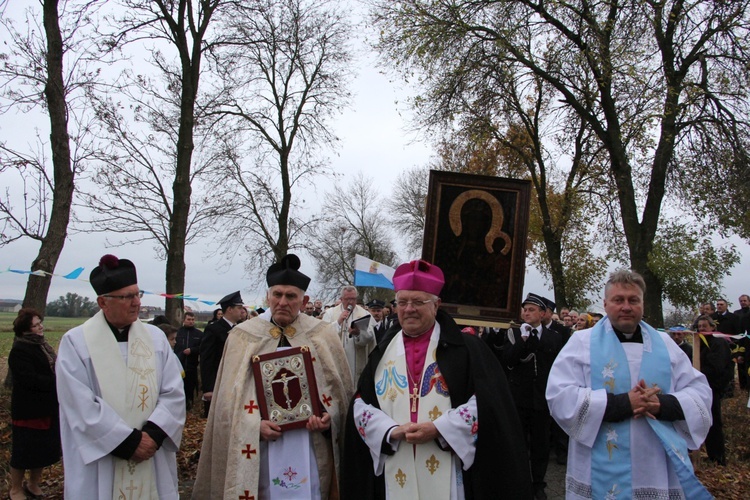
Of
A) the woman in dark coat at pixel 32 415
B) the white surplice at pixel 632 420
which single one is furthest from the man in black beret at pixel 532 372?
the woman in dark coat at pixel 32 415

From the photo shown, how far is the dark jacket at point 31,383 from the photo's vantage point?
6.07 meters

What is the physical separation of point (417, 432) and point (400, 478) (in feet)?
1.21

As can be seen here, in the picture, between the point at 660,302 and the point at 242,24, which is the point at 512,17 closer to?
the point at 242,24

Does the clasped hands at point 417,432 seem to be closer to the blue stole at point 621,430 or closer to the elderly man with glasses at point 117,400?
the blue stole at point 621,430

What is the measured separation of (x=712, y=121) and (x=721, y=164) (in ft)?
3.65

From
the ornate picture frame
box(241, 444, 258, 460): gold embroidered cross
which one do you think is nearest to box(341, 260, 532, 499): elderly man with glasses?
the ornate picture frame

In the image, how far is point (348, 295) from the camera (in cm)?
804

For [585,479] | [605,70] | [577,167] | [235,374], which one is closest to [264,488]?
[235,374]

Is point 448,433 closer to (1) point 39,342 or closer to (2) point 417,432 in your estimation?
(2) point 417,432

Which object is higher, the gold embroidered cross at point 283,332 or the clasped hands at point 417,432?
the gold embroidered cross at point 283,332

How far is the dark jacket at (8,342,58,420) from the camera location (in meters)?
6.07

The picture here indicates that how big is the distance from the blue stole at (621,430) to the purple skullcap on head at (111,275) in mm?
2986

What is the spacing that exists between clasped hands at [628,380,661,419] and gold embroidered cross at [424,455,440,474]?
1187mm

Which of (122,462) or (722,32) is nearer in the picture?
(122,462)
